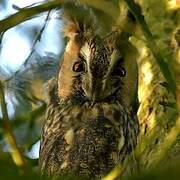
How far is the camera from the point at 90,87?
1837mm

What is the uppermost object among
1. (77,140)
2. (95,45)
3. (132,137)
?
(95,45)

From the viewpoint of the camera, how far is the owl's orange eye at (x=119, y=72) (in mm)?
1910

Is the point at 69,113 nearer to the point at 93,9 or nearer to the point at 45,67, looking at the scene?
the point at 45,67

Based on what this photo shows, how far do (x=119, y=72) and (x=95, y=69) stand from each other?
0.21 meters

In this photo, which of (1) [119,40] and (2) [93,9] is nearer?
(2) [93,9]

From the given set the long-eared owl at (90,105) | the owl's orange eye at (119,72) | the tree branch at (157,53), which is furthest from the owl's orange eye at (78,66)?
the tree branch at (157,53)

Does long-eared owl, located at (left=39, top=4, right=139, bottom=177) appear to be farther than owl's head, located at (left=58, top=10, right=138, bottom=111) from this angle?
No

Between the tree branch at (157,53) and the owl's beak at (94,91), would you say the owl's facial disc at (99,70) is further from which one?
the tree branch at (157,53)

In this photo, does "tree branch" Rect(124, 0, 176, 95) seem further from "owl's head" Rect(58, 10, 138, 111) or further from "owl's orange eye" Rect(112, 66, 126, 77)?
"owl's orange eye" Rect(112, 66, 126, 77)

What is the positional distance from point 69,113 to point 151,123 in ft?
1.57

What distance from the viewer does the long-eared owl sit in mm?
1673

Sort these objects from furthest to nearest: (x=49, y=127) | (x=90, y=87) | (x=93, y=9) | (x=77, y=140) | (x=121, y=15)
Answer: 1. (x=49, y=127)
2. (x=90, y=87)
3. (x=77, y=140)
4. (x=121, y=15)
5. (x=93, y=9)

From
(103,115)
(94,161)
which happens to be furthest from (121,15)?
(103,115)

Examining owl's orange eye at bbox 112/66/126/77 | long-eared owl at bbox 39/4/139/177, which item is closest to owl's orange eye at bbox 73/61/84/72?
long-eared owl at bbox 39/4/139/177
